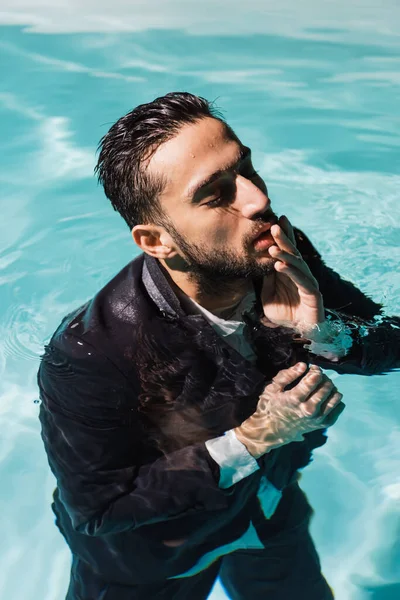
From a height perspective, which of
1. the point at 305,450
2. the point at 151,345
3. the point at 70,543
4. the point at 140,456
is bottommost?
the point at 70,543

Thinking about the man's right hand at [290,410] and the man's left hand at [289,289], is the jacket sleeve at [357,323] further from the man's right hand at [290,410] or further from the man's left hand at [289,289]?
the man's right hand at [290,410]

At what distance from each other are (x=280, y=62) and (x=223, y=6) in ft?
4.34

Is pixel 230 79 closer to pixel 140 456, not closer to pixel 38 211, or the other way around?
pixel 38 211

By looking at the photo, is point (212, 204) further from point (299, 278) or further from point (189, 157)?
point (299, 278)

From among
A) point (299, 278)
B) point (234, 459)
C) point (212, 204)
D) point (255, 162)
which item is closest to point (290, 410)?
point (234, 459)

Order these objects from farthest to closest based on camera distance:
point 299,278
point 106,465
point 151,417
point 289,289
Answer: point 289,289 < point 299,278 < point 151,417 < point 106,465

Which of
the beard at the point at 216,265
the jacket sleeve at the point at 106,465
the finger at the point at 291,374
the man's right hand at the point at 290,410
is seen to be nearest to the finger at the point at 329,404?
the man's right hand at the point at 290,410

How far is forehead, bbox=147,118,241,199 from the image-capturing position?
248 centimetres

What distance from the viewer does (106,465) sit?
7.29 feet

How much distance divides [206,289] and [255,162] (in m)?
3.48

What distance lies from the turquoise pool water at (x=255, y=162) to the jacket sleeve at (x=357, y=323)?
3.43ft

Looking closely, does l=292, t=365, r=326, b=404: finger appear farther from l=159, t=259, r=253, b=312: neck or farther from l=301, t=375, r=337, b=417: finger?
l=159, t=259, r=253, b=312: neck

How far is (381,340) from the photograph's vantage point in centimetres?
274

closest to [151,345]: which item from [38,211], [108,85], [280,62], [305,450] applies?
[305,450]
